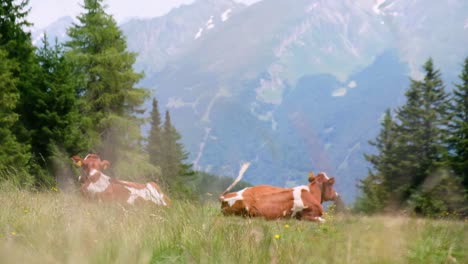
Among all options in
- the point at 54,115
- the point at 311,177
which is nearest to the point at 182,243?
the point at 311,177

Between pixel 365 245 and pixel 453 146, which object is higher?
pixel 453 146

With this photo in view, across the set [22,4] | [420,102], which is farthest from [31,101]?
[420,102]

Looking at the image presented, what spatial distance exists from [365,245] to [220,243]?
95 cm

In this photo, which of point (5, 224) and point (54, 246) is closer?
point (54, 246)

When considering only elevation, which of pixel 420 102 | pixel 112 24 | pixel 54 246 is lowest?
pixel 54 246

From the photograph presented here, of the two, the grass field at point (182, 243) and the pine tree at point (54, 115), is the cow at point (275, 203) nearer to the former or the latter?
the grass field at point (182, 243)

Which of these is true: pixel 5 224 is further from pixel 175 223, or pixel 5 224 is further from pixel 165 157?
pixel 165 157

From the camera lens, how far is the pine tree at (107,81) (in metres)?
31.4

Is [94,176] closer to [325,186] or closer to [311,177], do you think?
[311,177]

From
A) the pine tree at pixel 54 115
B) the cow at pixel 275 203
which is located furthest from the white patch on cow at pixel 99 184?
the pine tree at pixel 54 115

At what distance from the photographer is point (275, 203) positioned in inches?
399

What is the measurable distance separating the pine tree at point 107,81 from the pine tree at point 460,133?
20.3m

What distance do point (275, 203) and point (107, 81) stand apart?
2383 cm

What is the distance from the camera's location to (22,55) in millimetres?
26578
